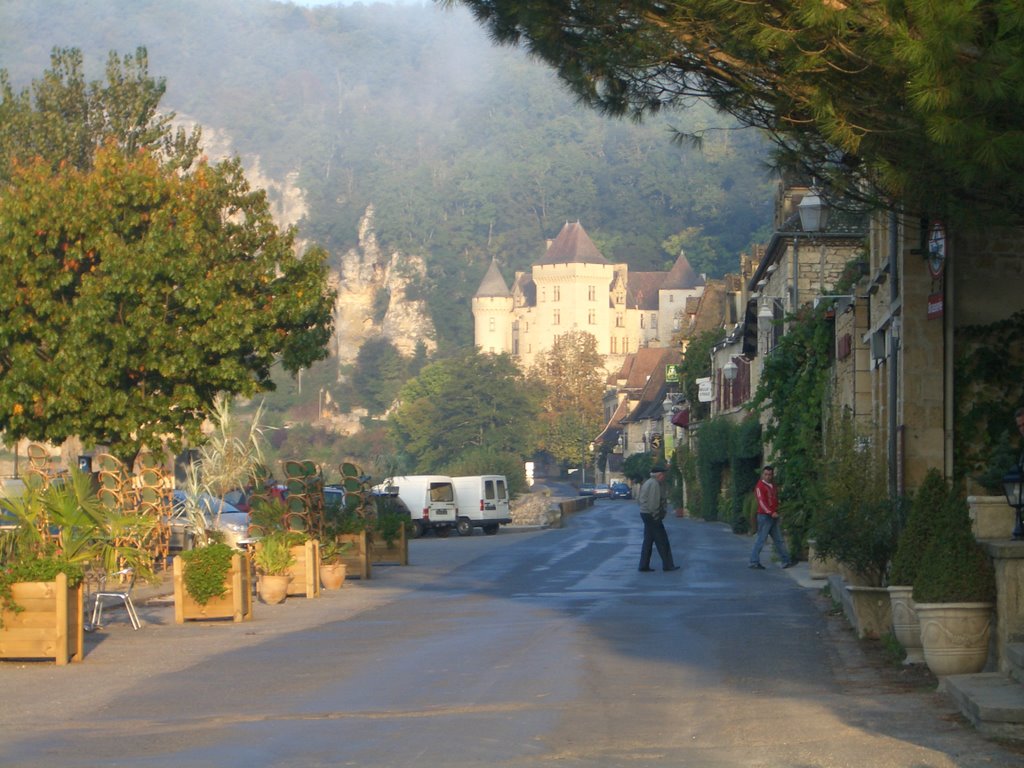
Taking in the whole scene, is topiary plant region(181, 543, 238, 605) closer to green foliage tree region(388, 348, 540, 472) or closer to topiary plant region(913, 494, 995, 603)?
topiary plant region(913, 494, 995, 603)

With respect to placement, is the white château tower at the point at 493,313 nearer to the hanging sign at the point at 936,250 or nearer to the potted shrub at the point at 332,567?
the potted shrub at the point at 332,567

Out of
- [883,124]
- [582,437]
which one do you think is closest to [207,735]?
[883,124]

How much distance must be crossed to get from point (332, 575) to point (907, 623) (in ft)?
35.6

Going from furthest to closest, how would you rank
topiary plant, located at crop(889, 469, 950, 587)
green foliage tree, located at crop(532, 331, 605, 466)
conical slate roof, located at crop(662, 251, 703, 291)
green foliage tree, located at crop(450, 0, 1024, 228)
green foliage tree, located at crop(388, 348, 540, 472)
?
conical slate roof, located at crop(662, 251, 703, 291) → green foliage tree, located at crop(532, 331, 605, 466) → green foliage tree, located at crop(388, 348, 540, 472) → topiary plant, located at crop(889, 469, 950, 587) → green foliage tree, located at crop(450, 0, 1024, 228)

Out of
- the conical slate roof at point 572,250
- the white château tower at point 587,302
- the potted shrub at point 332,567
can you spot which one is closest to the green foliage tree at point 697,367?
the potted shrub at point 332,567

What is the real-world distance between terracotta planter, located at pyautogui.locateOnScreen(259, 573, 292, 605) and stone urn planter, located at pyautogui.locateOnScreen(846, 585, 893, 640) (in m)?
7.91

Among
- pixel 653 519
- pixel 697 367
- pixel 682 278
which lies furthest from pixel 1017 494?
pixel 682 278

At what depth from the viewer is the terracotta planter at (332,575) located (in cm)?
1998

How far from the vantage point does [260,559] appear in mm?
18266

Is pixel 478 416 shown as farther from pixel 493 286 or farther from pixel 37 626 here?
pixel 37 626

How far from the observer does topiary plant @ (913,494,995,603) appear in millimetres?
9141

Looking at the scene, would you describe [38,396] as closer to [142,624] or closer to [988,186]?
[142,624]

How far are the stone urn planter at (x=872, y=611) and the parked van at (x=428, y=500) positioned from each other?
31464 mm

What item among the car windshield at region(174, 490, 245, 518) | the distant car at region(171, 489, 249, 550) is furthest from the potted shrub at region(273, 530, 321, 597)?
the distant car at region(171, 489, 249, 550)
